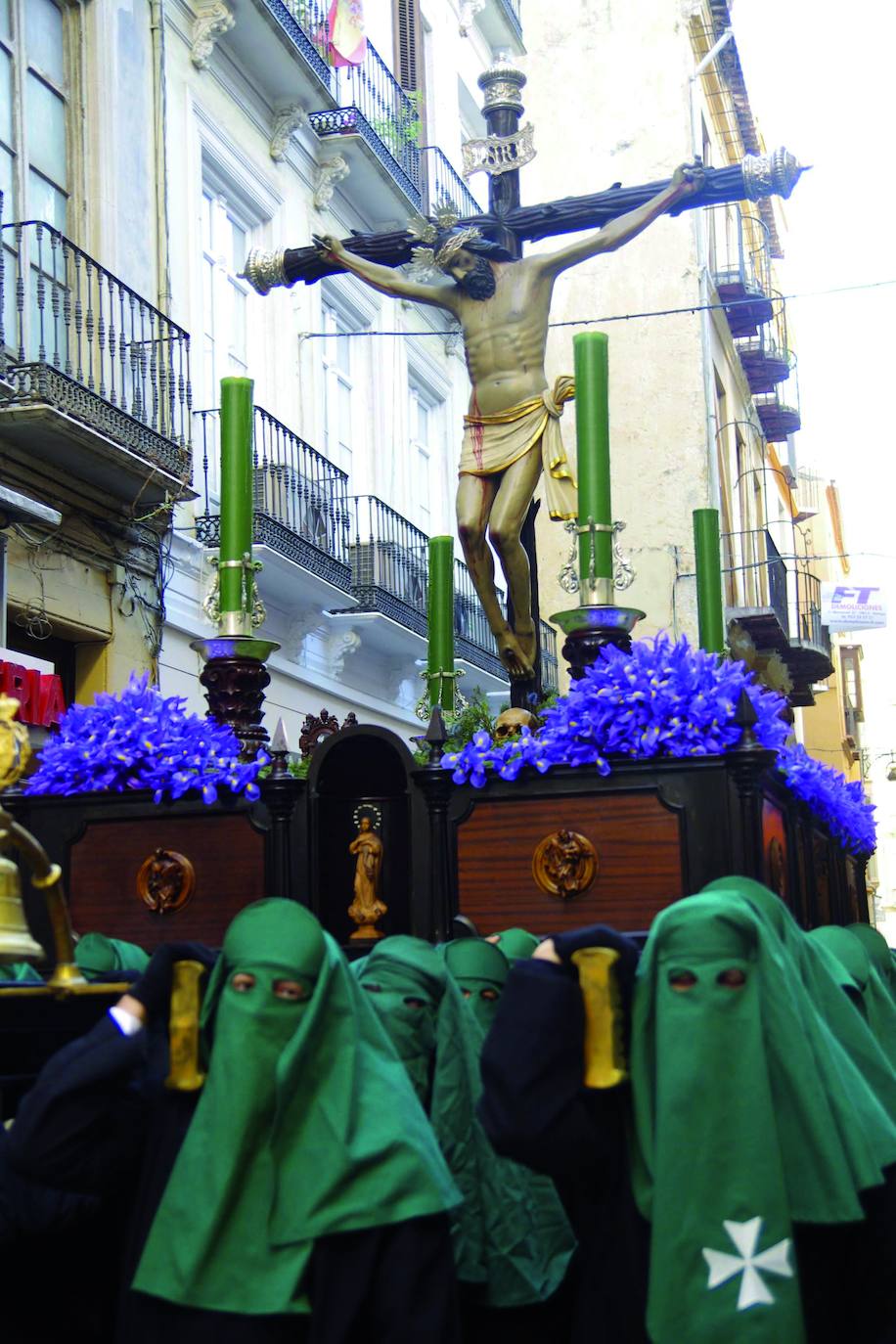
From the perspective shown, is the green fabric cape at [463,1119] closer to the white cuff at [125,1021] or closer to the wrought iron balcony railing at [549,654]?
the white cuff at [125,1021]

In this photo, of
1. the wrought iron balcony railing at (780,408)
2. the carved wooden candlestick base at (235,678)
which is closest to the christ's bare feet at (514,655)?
the carved wooden candlestick base at (235,678)

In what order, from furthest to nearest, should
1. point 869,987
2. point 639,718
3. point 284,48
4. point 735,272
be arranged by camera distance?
point 735,272 < point 284,48 < point 639,718 < point 869,987

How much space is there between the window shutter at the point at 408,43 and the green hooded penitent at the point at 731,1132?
636 inches

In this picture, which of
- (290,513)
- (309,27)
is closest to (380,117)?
(309,27)

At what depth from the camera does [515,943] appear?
4.33 metres

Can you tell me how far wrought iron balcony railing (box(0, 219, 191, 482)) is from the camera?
1037 cm

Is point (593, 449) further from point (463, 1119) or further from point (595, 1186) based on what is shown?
point (595, 1186)

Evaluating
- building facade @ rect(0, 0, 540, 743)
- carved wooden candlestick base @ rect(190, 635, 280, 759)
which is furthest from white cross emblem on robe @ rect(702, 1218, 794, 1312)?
building facade @ rect(0, 0, 540, 743)

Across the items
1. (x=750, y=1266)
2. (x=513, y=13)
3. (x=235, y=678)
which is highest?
(x=513, y=13)

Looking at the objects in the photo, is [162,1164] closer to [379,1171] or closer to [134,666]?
[379,1171]

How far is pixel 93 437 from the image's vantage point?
10.4 m

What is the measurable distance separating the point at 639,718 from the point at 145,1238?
1.98 meters

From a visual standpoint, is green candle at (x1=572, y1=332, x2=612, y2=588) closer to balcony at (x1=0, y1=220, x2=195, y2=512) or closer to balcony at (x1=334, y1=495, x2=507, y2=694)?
balcony at (x1=0, y1=220, x2=195, y2=512)

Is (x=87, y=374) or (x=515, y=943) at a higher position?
(x=87, y=374)
